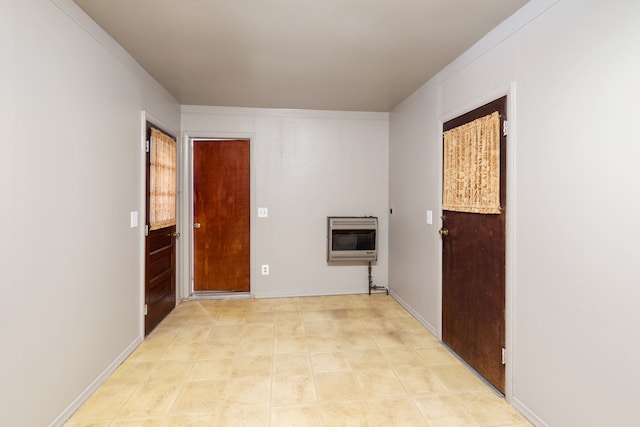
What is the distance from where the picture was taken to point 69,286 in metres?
1.89

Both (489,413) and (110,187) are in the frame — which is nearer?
(489,413)

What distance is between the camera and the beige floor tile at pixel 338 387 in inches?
81.1

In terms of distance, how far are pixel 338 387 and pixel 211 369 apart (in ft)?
3.09

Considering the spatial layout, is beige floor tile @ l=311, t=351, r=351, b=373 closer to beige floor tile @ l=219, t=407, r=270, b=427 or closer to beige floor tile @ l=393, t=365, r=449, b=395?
beige floor tile @ l=393, t=365, r=449, b=395

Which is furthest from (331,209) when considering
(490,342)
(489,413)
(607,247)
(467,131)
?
(607,247)

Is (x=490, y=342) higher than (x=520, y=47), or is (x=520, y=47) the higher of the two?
(x=520, y=47)

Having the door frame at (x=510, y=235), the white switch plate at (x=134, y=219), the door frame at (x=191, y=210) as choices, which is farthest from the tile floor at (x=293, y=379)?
the white switch plate at (x=134, y=219)

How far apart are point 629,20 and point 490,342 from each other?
1.88 meters

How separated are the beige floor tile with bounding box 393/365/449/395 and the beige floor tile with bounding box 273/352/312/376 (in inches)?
26.0

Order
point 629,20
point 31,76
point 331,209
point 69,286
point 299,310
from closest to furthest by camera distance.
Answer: point 629,20 < point 31,76 < point 69,286 < point 299,310 < point 331,209

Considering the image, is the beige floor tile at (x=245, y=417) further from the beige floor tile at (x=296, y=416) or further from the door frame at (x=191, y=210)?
the door frame at (x=191, y=210)

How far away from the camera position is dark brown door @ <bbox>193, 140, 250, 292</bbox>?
4109 mm

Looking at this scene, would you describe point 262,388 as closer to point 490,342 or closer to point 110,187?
point 490,342

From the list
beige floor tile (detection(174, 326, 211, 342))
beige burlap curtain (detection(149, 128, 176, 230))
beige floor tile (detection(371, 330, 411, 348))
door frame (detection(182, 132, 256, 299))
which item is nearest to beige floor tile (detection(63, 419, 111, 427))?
beige floor tile (detection(174, 326, 211, 342))
